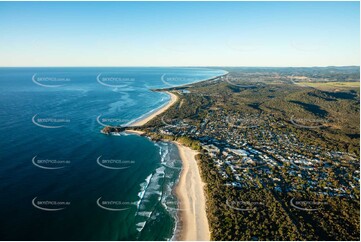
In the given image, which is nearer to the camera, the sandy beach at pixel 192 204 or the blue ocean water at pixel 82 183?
the sandy beach at pixel 192 204

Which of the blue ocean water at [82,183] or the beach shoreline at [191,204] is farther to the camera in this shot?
the blue ocean water at [82,183]

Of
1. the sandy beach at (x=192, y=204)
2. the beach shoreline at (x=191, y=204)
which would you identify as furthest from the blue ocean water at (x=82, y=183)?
the sandy beach at (x=192, y=204)

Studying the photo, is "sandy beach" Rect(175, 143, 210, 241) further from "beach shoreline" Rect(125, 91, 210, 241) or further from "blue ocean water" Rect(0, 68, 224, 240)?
"blue ocean water" Rect(0, 68, 224, 240)

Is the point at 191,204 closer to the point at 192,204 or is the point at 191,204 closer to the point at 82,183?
the point at 192,204

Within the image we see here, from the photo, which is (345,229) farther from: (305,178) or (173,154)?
(173,154)

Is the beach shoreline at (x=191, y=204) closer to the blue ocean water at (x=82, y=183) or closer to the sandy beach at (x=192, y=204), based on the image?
the sandy beach at (x=192, y=204)

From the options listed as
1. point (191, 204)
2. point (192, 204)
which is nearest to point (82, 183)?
point (191, 204)
